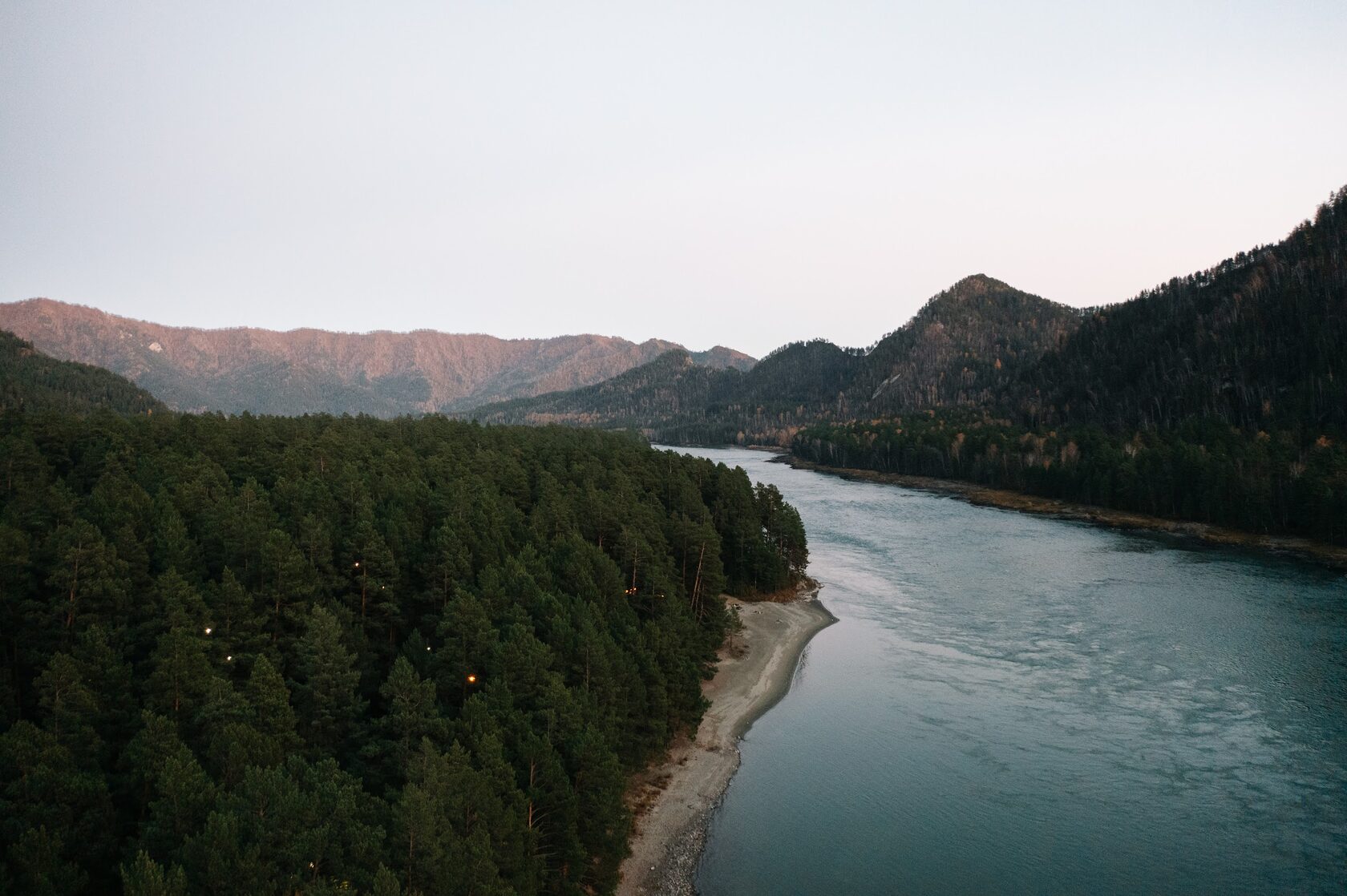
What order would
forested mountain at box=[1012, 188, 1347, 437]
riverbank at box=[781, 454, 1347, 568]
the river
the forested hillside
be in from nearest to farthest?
the forested hillside, the river, riverbank at box=[781, 454, 1347, 568], forested mountain at box=[1012, 188, 1347, 437]

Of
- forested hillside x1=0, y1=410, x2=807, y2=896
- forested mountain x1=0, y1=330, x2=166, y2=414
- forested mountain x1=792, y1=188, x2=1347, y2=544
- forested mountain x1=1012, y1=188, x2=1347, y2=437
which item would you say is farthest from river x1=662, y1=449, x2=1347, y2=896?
forested mountain x1=0, y1=330, x2=166, y2=414

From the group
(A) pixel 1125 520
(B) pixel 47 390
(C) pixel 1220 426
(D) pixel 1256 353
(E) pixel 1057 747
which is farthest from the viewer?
(B) pixel 47 390

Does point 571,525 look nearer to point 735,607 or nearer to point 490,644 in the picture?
point 735,607

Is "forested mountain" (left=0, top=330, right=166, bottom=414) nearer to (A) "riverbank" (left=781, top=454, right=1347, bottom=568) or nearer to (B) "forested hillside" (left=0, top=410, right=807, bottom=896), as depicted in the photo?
(B) "forested hillside" (left=0, top=410, right=807, bottom=896)

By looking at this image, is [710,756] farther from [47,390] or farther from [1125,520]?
[47,390]

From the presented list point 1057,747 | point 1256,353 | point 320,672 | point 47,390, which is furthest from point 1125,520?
point 47,390

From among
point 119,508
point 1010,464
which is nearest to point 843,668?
point 119,508

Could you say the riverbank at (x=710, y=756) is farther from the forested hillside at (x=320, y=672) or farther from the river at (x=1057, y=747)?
the forested hillside at (x=320, y=672)
